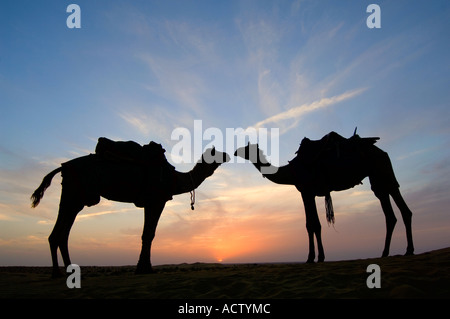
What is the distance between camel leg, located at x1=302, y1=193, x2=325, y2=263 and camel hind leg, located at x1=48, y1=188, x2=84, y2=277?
7.45 metres

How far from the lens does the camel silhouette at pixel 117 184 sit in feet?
32.4

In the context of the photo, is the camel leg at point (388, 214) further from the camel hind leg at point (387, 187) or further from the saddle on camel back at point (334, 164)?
the saddle on camel back at point (334, 164)

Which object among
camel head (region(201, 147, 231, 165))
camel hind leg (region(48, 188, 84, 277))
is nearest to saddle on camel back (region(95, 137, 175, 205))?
camel head (region(201, 147, 231, 165))

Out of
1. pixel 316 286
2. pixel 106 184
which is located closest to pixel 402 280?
pixel 316 286

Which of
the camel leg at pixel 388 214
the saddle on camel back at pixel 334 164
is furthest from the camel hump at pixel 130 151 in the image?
the camel leg at pixel 388 214

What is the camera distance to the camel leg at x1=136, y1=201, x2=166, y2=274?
995 centimetres

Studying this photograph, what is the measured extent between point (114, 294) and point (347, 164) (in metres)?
8.83

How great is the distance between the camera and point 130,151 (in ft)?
34.9

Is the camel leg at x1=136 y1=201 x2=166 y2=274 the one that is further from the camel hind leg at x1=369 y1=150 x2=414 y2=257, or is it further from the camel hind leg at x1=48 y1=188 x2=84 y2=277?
the camel hind leg at x1=369 y1=150 x2=414 y2=257

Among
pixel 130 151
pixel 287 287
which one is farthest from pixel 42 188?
pixel 287 287

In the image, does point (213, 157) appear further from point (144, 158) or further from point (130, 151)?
point (130, 151)

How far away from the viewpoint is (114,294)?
639 centimetres

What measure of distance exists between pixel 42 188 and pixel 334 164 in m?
9.97

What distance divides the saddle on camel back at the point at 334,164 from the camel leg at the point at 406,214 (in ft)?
4.23
